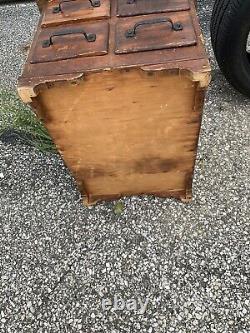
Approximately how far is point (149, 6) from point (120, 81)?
0.48 metres

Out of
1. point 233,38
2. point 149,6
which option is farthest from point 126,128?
point 233,38

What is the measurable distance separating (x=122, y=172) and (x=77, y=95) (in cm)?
61

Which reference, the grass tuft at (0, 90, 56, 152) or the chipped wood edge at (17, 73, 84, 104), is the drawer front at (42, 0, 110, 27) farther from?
the grass tuft at (0, 90, 56, 152)

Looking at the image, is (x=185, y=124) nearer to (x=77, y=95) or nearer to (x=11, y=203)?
(x=77, y=95)

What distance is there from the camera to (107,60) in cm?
146

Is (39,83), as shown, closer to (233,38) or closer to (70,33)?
(70,33)

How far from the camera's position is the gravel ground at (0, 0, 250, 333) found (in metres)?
1.82

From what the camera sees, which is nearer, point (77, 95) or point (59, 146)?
point (77, 95)

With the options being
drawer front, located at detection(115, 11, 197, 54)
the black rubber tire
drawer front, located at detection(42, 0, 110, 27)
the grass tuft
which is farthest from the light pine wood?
the black rubber tire

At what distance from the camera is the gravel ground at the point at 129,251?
1.82 m

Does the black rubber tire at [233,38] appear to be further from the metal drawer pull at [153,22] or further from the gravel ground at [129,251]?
the metal drawer pull at [153,22]

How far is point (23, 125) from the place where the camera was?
2686 mm

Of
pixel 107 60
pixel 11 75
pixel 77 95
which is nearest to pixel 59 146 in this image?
pixel 77 95

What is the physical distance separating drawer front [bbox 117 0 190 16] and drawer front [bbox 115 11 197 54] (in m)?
0.05
